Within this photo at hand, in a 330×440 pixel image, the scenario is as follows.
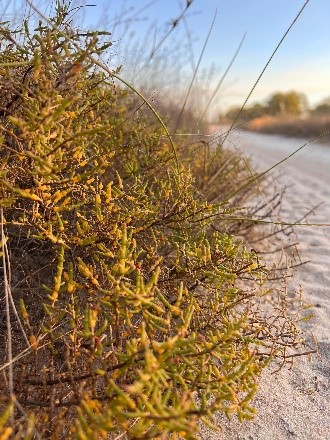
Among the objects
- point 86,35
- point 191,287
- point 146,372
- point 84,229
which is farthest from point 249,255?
point 86,35

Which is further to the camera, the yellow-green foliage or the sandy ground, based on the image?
the sandy ground

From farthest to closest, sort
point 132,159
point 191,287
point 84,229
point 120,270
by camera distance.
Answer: point 132,159
point 191,287
point 84,229
point 120,270

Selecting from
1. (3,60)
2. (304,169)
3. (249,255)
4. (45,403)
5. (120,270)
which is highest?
(3,60)

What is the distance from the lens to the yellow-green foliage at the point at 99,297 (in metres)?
0.85

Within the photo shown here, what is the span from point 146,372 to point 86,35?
834mm

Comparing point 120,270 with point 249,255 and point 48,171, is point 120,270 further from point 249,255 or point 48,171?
point 249,255

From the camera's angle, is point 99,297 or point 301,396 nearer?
point 99,297

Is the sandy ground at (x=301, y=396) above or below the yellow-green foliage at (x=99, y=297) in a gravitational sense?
below

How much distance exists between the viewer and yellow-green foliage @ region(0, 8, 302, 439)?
0.85m

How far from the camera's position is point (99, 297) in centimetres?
104

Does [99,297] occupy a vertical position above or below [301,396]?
above

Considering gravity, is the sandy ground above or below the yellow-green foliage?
below

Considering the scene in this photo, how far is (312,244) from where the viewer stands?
2721 millimetres

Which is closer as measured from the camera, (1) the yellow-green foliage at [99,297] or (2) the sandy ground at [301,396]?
(1) the yellow-green foliage at [99,297]
